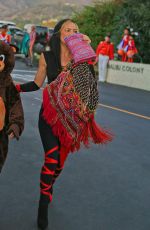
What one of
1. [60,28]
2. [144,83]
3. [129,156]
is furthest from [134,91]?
[60,28]

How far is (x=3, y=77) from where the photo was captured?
429cm

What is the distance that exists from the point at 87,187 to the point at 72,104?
1.61 m

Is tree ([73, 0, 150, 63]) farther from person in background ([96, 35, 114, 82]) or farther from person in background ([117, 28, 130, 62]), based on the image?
person in background ([96, 35, 114, 82])

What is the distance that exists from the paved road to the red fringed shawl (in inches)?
28.7

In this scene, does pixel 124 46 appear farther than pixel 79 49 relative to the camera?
Yes

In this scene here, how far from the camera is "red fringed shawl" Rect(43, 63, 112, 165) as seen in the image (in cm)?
437

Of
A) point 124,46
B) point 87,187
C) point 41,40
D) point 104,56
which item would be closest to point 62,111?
point 87,187

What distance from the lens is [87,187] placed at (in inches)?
226

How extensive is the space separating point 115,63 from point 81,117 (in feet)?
52.1

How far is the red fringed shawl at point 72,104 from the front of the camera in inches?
172

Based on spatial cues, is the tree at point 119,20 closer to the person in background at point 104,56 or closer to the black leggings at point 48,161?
the person in background at point 104,56

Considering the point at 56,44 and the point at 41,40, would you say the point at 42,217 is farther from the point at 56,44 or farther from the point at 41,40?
the point at 41,40

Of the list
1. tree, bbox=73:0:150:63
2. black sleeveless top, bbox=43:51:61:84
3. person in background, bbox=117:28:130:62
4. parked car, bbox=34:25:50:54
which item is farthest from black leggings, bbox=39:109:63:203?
parked car, bbox=34:25:50:54

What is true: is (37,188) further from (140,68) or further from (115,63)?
(115,63)
